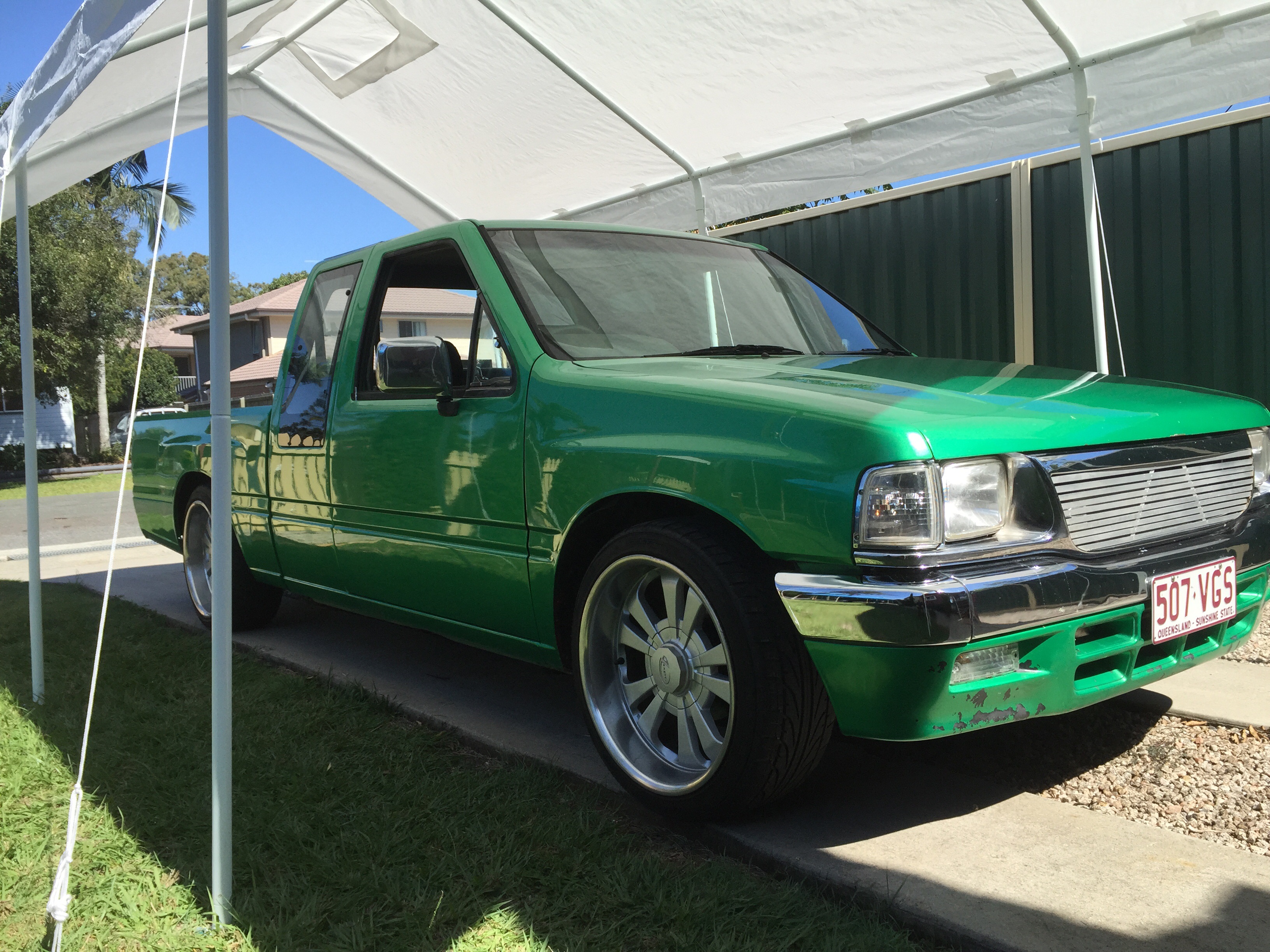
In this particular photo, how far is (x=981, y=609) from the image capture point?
87.3 inches

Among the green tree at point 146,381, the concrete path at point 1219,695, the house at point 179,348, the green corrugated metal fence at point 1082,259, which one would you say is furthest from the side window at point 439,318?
the house at point 179,348


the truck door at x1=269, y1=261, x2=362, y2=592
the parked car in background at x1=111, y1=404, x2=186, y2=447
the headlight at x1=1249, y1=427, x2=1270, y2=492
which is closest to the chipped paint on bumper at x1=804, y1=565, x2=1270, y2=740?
the headlight at x1=1249, y1=427, x2=1270, y2=492

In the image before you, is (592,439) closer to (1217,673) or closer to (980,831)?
(980,831)

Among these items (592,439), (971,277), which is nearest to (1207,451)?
(592,439)

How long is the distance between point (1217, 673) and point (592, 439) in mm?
2725

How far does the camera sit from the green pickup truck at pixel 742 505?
2303 mm

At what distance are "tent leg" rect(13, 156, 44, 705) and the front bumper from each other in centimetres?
318

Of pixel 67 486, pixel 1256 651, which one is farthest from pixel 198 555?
pixel 67 486

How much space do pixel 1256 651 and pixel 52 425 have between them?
125 feet

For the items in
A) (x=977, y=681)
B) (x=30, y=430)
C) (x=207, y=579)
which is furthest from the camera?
(x=207, y=579)

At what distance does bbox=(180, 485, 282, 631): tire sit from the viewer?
5.28m

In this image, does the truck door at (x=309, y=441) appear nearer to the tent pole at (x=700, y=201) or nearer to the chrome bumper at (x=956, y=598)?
the chrome bumper at (x=956, y=598)

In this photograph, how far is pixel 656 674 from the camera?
9.41ft

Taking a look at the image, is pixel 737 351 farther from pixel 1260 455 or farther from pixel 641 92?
pixel 641 92
